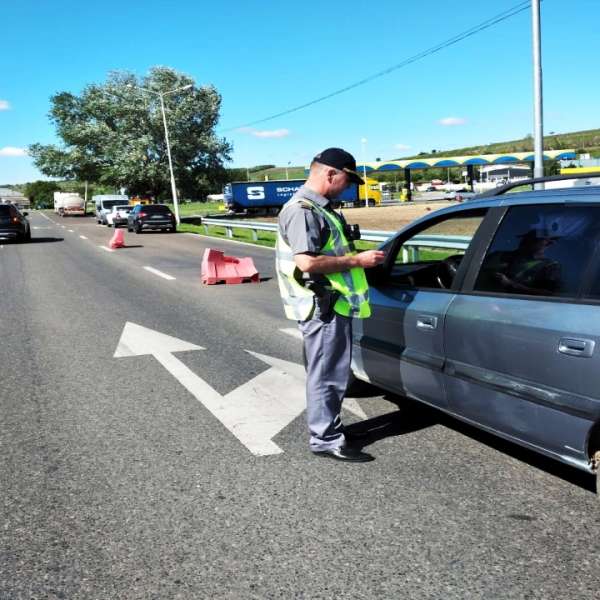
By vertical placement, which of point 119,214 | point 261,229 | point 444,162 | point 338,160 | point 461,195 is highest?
point 444,162

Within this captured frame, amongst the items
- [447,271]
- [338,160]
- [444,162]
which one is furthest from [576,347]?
[444,162]

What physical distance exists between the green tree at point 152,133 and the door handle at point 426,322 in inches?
2025

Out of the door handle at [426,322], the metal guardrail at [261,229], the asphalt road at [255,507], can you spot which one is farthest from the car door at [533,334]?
the metal guardrail at [261,229]

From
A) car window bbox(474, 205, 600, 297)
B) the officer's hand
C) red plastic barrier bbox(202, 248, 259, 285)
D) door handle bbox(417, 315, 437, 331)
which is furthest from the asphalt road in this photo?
red plastic barrier bbox(202, 248, 259, 285)

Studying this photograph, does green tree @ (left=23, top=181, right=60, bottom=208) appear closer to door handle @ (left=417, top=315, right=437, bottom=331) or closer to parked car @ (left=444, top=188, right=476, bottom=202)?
parked car @ (left=444, top=188, right=476, bottom=202)

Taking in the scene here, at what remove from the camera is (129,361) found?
6.60 metres

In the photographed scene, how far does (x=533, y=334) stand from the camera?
124 inches

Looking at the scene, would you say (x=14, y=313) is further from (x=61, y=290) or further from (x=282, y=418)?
(x=282, y=418)

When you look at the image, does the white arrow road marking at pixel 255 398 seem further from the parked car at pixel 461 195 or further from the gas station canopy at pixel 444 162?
the gas station canopy at pixel 444 162

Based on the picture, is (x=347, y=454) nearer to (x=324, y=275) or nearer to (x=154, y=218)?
(x=324, y=275)

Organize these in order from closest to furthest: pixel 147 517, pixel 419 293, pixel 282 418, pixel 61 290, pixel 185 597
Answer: pixel 185 597 < pixel 147 517 < pixel 419 293 < pixel 282 418 < pixel 61 290

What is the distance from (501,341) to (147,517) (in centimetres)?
193

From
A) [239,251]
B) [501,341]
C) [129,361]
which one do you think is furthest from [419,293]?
[239,251]

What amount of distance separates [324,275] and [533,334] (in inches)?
45.3
